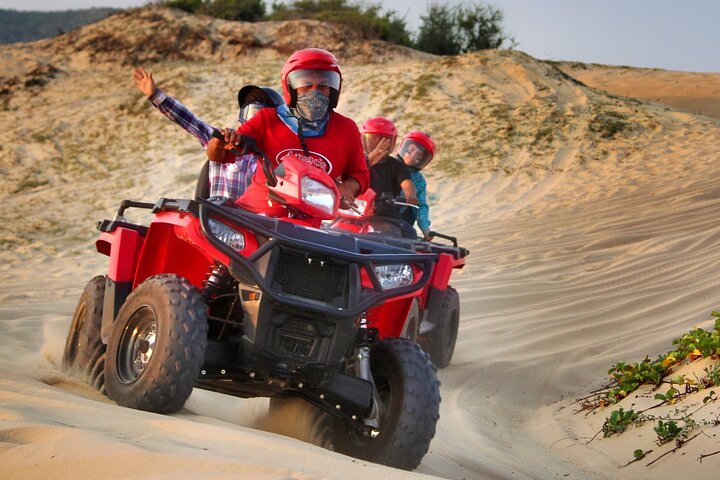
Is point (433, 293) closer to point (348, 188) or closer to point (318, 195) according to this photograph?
point (348, 188)

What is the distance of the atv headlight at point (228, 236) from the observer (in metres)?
5.43

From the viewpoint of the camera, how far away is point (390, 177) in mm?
10555

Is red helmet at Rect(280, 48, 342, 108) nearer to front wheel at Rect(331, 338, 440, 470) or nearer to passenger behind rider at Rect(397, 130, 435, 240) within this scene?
front wheel at Rect(331, 338, 440, 470)

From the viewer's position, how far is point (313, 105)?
6086mm

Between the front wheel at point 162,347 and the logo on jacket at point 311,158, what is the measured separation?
880 mm

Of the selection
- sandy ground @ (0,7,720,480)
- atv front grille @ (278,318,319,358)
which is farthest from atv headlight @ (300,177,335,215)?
sandy ground @ (0,7,720,480)

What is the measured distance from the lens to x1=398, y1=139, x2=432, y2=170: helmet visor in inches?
419

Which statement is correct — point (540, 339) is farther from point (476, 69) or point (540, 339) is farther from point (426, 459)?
point (476, 69)

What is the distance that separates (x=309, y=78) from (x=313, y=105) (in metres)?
0.13

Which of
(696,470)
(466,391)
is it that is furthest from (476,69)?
(696,470)

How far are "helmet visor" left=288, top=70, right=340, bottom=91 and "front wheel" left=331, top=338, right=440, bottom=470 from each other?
131 cm

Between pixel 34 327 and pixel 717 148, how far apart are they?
16.8m

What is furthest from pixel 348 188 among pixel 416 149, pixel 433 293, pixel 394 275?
pixel 416 149

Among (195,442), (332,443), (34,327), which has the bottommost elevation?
(34,327)
